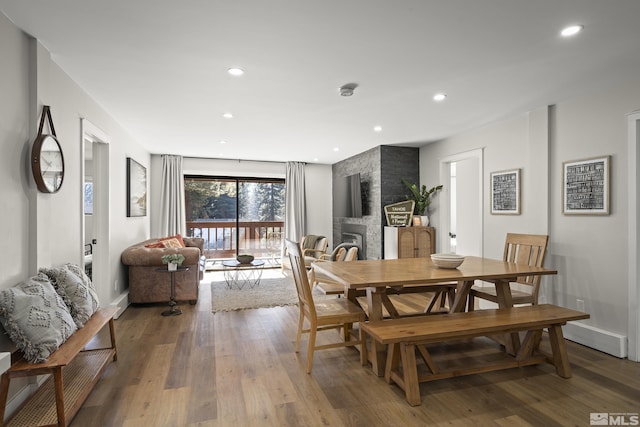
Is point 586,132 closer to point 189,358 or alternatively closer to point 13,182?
point 189,358

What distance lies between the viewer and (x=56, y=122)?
2670 mm

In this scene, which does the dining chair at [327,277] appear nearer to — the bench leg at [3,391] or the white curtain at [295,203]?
the white curtain at [295,203]

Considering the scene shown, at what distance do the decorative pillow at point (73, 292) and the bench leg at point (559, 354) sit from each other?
3.52 metres

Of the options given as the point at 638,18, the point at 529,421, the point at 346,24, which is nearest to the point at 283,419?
the point at 529,421

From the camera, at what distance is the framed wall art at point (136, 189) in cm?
488

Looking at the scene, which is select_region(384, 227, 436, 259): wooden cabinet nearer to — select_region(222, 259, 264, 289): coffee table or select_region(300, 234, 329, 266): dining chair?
select_region(300, 234, 329, 266): dining chair

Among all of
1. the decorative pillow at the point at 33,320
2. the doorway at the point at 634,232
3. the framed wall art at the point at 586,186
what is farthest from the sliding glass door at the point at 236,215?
the doorway at the point at 634,232

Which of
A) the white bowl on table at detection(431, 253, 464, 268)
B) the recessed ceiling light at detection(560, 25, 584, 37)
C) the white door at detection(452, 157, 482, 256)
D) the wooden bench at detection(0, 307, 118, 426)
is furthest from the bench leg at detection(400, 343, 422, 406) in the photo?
the white door at detection(452, 157, 482, 256)

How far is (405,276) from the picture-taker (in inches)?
104

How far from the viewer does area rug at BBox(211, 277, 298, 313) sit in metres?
4.53

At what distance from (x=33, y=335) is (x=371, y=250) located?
4.95 meters

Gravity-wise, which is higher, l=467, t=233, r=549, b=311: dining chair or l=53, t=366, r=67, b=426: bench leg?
l=467, t=233, r=549, b=311: dining chair

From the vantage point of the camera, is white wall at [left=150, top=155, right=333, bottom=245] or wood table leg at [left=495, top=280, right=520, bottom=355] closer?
wood table leg at [left=495, top=280, right=520, bottom=355]

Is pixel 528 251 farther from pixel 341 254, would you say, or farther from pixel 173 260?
pixel 173 260
